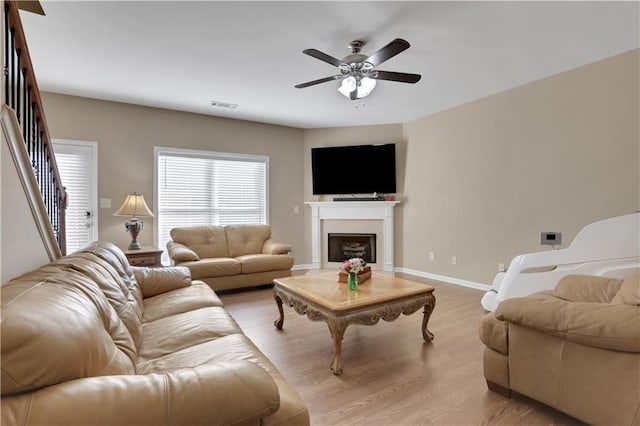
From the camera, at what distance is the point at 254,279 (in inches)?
172

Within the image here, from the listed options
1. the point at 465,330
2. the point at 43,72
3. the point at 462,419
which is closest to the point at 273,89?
the point at 43,72

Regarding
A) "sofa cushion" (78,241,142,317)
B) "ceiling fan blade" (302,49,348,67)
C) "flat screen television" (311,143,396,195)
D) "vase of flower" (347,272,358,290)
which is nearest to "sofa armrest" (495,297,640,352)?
"vase of flower" (347,272,358,290)

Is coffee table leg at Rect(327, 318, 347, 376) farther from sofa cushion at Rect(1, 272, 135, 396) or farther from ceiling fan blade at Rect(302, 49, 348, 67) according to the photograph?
ceiling fan blade at Rect(302, 49, 348, 67)

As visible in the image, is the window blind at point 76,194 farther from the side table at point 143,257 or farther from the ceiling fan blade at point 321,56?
the ceiling fan blade at point 321,56

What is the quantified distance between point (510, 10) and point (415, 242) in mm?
3546

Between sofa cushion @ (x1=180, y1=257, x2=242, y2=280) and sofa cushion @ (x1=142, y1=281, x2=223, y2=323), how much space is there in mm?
1363

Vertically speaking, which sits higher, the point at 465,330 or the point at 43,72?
the point at 43,72

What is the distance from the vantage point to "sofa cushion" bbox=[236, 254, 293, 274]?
430 centimetres

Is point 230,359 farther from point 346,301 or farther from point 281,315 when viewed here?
point 281,315

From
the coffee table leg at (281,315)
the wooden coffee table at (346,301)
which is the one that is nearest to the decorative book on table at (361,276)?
the wooden coffee table at (346,301)

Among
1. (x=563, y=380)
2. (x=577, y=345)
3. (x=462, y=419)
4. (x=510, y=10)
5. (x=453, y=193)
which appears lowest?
(x=462, y=419)

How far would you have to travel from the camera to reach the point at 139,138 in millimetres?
4625

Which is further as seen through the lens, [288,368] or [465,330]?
[465,330]

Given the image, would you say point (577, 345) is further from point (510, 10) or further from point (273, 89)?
point (273, 89)
